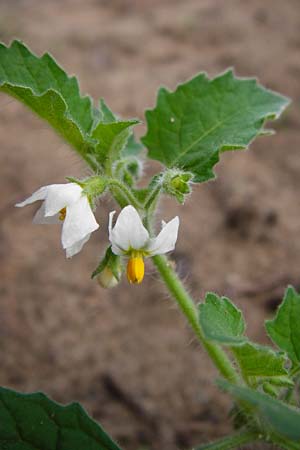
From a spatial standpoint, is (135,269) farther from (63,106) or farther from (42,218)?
(63,106)

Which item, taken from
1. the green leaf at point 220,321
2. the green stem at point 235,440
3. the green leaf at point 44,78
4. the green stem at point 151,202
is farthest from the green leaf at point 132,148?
the green stem at point 235,440

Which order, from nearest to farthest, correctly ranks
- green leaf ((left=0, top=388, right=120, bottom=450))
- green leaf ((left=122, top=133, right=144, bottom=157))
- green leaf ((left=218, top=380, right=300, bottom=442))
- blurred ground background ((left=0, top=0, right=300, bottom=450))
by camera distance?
green leaf ((left=218, top=380, right=300, bottom=442)) < green leaf ((left=0, top=388, right=120, bottom=450)) < green leaf ((left=122, top=133, right=144, bottom=157)) < blurred ground background ((left=0, top=0, right=300, bottom=450))

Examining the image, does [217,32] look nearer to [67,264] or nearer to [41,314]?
[67,264]

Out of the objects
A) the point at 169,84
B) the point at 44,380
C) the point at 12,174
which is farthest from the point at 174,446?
the point at 169,84

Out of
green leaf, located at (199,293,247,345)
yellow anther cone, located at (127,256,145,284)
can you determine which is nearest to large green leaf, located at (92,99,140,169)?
yellow anther cone, located at (127,256,145,284)

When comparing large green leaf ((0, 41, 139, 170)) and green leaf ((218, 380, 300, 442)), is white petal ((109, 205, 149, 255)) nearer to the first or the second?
large green leaf ((0, 41, 139, 170))
